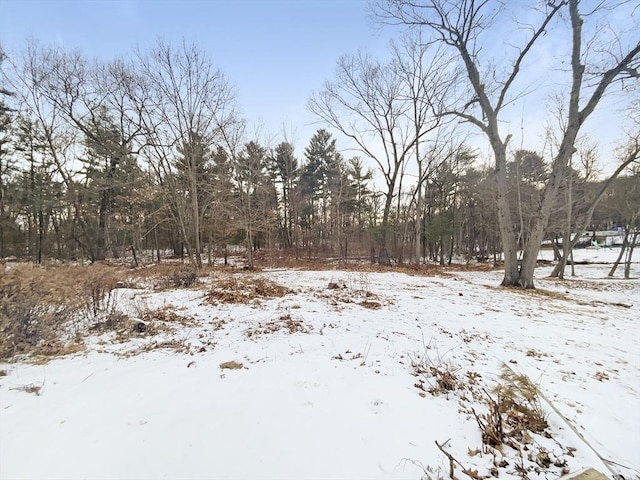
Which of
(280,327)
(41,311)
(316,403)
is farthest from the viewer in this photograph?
(280,327)

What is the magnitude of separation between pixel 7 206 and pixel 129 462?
82.9 feet

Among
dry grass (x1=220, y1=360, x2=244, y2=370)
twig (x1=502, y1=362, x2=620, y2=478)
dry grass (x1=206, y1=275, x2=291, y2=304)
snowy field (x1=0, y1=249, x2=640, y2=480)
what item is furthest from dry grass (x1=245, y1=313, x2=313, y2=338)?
twig (x1=502, y1=362, x2=620, y2=478)

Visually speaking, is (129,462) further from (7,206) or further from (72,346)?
(7,206)

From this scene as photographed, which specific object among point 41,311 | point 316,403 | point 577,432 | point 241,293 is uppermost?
point 41,311

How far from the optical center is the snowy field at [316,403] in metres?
1.77

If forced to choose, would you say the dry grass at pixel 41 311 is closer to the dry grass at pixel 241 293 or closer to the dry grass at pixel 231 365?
the dry grass at pixel 231 365

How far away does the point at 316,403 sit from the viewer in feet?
7.68

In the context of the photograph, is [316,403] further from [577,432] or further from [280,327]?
[577,432]

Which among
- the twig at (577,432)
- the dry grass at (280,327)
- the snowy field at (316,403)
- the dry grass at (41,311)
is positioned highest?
the dry grass at (41,311)

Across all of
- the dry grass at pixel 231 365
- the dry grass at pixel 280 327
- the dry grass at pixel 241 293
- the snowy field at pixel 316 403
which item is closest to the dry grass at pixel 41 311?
the snowy field at pixel 316 403

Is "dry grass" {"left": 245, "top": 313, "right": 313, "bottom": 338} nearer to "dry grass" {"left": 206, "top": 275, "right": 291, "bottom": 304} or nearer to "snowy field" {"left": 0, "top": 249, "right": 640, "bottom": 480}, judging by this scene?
"snowy field" {"left": 0, "top": 249, "right": 640, "bottom": 480}

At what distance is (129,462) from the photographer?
171cm

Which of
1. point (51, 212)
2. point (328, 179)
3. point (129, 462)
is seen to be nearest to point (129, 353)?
point (129, 462)

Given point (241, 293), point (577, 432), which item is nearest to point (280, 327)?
point (241, 293)
